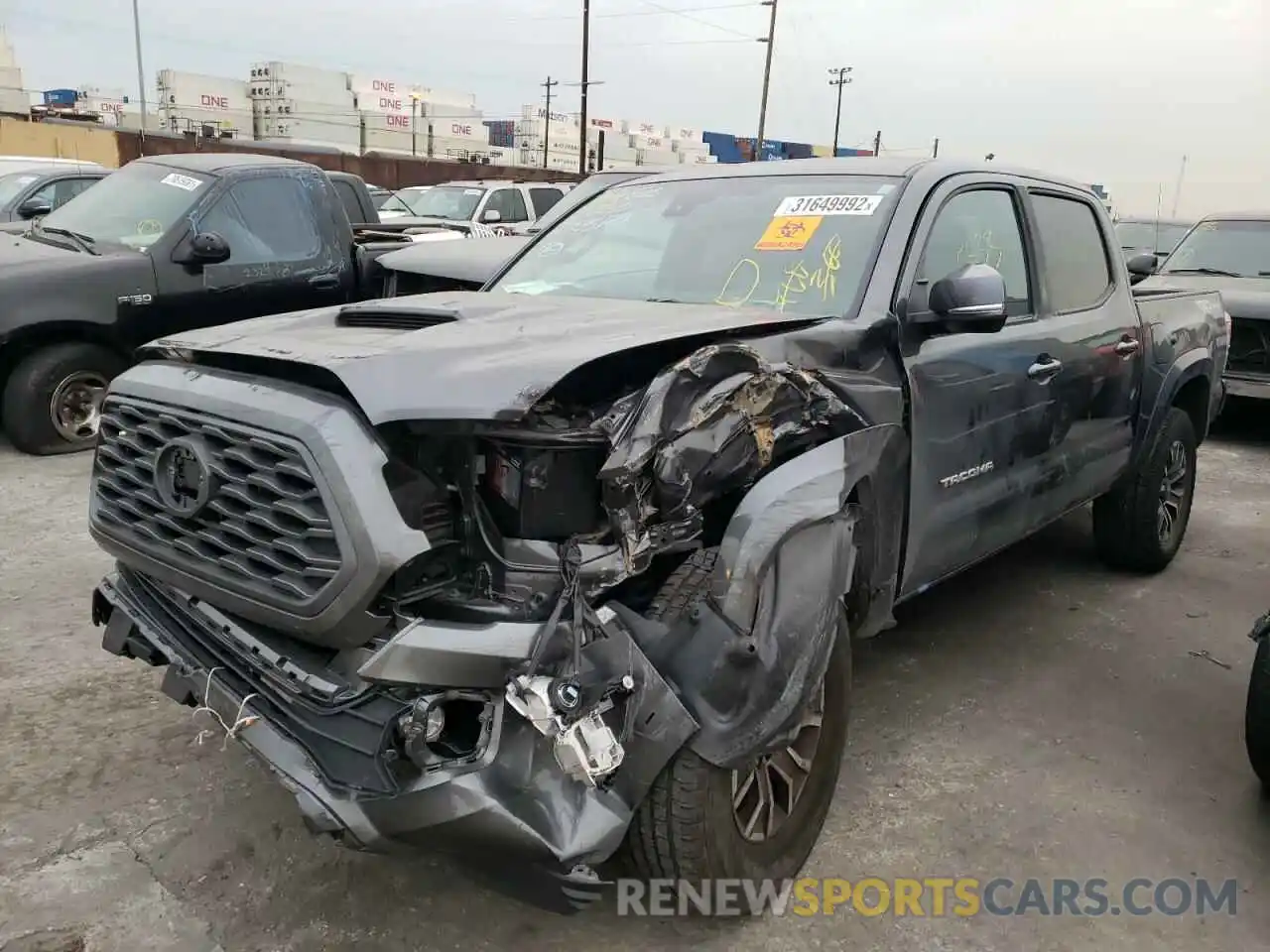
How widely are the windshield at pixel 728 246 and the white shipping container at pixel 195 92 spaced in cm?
5064

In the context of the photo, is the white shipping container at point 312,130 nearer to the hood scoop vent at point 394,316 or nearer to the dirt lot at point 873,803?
the dirt lot at point 873,803

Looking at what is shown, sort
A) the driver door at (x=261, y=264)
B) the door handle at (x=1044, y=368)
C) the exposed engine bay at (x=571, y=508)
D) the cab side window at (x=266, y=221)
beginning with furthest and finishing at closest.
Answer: the cab side window at (x=266, y=221) → the driver door at (x=261, y=264) → the door handle at (x=1044, y=368) → the exposed engine bay at (x=571, y=508)

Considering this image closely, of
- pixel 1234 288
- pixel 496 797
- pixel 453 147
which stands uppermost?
pixel 453 147

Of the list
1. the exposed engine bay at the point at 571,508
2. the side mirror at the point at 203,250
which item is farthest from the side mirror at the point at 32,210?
the exposed engine bay at the point at 571,508

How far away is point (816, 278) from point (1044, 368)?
41.9 inches

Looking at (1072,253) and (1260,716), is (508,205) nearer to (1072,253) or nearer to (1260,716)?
(1072,253)

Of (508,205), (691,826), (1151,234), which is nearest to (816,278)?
(691,826)

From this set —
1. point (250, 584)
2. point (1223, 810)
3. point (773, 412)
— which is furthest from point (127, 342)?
point (1223, 810)

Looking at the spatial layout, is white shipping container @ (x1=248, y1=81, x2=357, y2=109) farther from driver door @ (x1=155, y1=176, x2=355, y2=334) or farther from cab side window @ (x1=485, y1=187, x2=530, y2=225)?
driver door @ (x1=155, y1=176, x2=355, y2=334)

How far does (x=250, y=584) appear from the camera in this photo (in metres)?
2.23

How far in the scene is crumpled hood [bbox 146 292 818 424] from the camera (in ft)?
6.85

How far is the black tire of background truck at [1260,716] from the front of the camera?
2947mm

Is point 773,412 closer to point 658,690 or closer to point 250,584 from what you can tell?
point 658,690

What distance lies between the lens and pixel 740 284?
3283 millimetres
